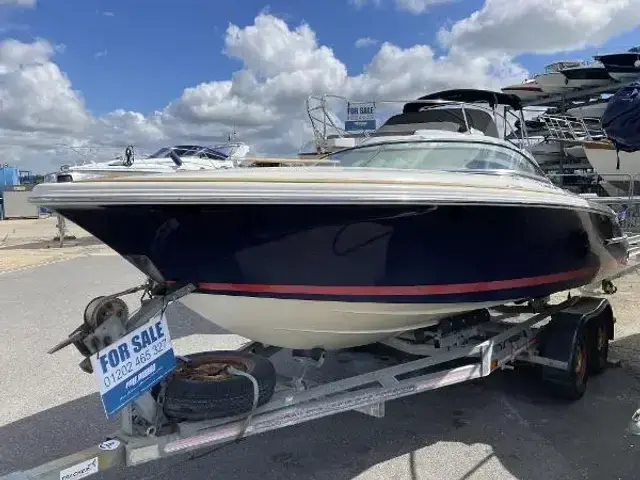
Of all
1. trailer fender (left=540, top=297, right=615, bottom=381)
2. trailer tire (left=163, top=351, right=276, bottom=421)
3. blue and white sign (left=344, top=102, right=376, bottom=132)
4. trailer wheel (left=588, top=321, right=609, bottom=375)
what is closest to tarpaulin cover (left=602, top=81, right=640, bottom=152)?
trailer fender (left=540, top=297, right=615, bottom=381)

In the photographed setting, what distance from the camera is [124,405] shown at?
8.43 ft

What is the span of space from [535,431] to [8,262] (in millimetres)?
12263

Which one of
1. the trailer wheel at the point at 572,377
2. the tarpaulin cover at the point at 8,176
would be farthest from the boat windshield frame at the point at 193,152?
the tarpaulin cover at the point at 8,176

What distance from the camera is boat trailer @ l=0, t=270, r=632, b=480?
2.60 m

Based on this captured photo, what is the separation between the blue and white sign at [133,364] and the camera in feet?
8.26

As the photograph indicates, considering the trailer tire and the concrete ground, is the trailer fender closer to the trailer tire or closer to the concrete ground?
the concrete ground

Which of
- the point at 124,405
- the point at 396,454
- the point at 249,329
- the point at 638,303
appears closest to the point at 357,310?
the point at 249,329

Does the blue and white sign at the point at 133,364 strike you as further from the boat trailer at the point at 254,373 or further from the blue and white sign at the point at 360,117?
the blue and white sign at the point at 360,117

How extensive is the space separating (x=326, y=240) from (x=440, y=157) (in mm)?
1714

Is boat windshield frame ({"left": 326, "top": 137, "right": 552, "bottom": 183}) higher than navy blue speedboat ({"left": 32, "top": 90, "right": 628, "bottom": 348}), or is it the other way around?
boat windshield frame ({"left": 326, "top": 137, "right": 552, "bottom": 183})

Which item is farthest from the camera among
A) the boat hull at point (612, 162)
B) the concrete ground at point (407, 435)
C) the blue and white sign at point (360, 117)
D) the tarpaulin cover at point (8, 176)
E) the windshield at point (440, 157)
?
the tarpaulin cover at point (8, 176)

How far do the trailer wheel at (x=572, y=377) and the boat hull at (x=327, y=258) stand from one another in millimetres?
850

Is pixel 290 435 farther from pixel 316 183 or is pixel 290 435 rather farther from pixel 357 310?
pixel 316 183

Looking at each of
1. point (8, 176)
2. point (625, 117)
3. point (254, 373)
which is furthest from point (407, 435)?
point (8, 176)
